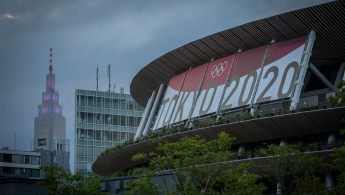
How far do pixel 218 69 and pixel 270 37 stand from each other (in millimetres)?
6602

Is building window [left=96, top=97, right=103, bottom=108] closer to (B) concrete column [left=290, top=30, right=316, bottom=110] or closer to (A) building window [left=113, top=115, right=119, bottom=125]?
(A) building window [left=113, top=115, right=119, bottom=125]

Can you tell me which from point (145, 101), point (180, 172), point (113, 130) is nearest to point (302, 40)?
point (180, 172)

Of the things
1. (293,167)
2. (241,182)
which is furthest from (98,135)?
(241,182)

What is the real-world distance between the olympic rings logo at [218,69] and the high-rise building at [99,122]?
164ft

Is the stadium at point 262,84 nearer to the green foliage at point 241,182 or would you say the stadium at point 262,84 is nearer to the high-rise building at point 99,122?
the green foliage at point 241,182

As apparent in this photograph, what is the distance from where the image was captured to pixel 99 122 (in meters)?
110

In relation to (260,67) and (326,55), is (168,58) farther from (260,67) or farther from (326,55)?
(326,55)

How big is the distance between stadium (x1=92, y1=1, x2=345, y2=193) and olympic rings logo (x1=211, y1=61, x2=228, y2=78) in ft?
0.08

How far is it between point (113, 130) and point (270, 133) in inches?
2404

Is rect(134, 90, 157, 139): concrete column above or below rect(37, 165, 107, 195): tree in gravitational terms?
above

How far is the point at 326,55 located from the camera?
191 feet

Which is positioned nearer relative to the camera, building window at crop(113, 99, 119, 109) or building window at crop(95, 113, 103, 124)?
building window at crop(95, 113, 103, 124)

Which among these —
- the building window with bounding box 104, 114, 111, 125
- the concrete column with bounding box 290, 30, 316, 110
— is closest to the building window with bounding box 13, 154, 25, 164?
the building window with bounding box 104, 114, 111, 125

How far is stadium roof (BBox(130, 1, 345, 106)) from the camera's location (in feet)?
170
